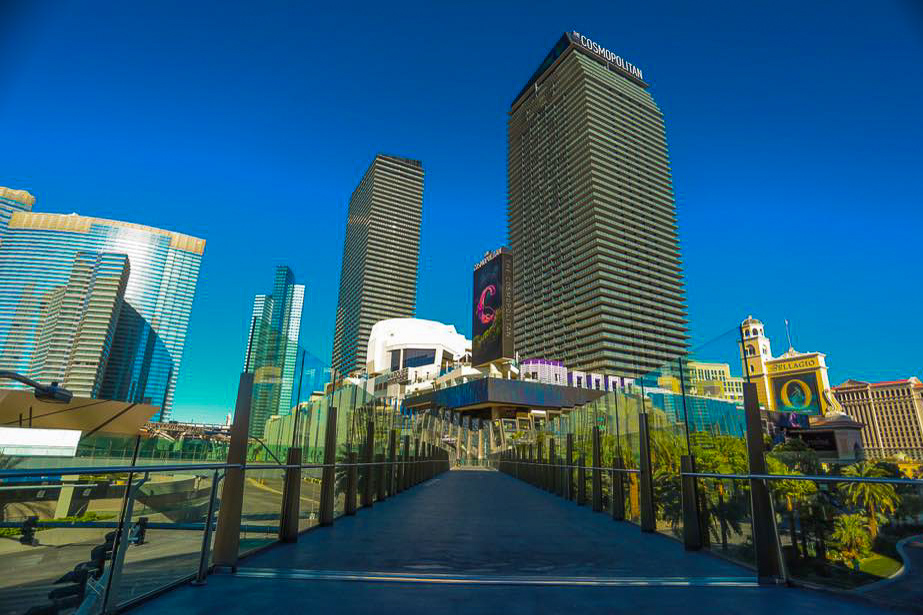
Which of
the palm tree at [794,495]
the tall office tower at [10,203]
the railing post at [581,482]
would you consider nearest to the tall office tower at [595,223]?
the railing post at [581,482]

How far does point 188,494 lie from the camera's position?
374cm

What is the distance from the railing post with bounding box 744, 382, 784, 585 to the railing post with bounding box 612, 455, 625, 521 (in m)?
3.73

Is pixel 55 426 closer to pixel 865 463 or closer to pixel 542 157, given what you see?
Answer: pixel 865 463

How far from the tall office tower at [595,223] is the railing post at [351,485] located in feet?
362

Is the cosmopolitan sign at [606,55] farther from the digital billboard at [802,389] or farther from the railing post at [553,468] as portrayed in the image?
the railing post at [553,468]

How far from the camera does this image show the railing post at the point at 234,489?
3.92 m

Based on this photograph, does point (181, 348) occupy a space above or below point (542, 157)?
below

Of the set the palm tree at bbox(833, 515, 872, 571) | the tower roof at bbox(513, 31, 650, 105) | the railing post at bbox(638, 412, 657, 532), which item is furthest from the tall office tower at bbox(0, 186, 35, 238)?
the palm tree at bbox(833, 515, 872, 571)

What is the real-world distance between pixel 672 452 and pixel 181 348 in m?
209

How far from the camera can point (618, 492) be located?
8.09 meters

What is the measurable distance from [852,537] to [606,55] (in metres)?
178

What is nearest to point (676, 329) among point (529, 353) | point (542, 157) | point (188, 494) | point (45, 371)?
point (529, 353)

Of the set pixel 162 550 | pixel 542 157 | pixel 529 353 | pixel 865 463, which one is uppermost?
pixel 542 157

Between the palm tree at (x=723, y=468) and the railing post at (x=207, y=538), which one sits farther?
the palm tree at (x=723, y=468)
